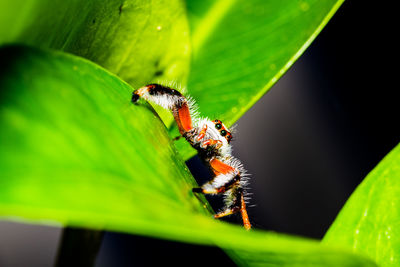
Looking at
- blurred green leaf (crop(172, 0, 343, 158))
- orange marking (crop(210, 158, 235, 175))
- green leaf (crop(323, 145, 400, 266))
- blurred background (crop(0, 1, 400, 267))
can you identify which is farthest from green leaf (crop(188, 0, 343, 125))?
blurred background (crop(0, 1, 400, 267))

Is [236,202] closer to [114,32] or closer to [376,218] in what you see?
[376,218]

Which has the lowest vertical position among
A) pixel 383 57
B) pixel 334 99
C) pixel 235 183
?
pixel 235 183

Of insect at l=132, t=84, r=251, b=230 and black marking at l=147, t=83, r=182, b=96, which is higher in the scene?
black marking at l=147, t=83, r=182, b=96

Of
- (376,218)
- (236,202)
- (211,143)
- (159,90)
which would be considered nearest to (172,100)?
(159,90)

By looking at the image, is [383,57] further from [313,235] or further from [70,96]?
[70,96]

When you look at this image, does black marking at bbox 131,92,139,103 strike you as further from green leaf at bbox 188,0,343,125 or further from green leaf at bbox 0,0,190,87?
green leaf at bbox 188,0,343,125

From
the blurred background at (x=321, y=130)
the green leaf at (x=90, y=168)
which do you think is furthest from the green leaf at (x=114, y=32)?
the blurred background at (x=321, y=130)

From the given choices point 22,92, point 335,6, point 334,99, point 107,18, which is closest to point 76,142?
point 22,92
